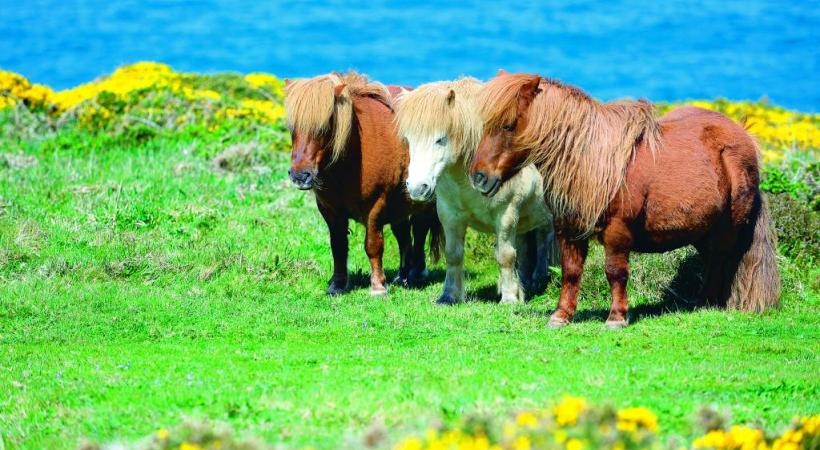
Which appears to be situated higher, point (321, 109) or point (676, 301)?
point (321, 109)

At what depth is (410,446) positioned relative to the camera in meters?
4.20

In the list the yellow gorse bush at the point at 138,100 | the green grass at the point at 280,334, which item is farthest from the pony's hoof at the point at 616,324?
the yellow gorse bush at the point at 138,100

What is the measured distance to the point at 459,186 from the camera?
9242 mm

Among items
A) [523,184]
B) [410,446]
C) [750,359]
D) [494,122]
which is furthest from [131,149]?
[410,446]

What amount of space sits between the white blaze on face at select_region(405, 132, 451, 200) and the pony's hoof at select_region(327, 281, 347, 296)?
1603mm

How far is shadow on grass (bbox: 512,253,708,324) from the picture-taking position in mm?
9008

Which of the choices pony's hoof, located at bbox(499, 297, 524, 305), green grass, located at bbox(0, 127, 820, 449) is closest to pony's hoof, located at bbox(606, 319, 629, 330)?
green grass, located at bbox(0, 127, 820, 449)

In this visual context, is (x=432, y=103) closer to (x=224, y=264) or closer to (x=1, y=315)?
(x=224, y=264)

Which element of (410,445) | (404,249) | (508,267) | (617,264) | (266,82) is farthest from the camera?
(266,82)

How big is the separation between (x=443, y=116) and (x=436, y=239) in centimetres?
241

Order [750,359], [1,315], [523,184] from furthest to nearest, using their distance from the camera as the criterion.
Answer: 1. [523,184]
2. [1,315]
3. [750,359]

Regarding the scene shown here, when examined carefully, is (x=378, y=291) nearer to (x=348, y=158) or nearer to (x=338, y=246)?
(x=338, y=246)

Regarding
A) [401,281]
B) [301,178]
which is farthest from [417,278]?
[301,178]

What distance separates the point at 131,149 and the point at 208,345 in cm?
840
